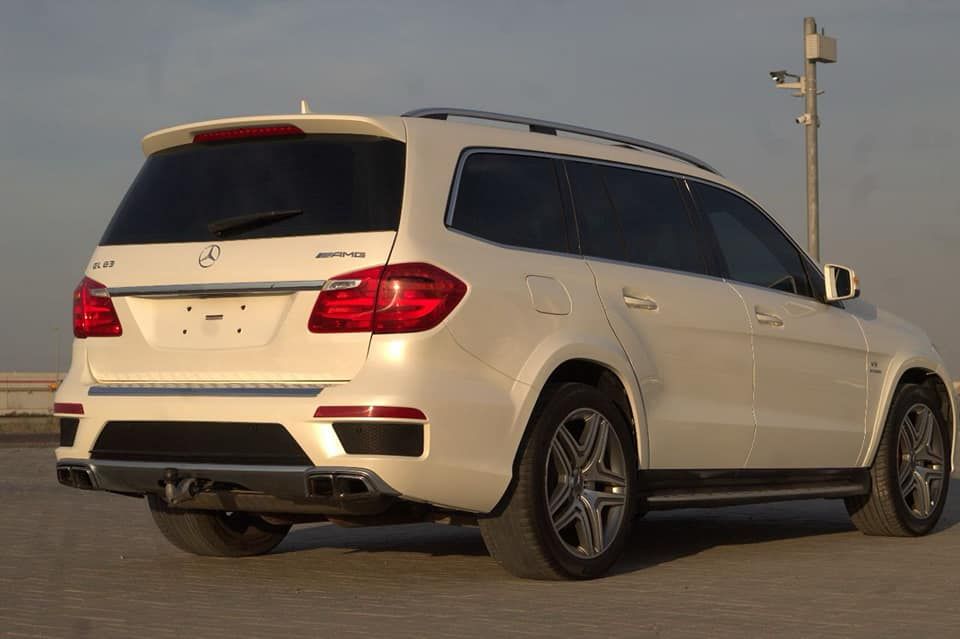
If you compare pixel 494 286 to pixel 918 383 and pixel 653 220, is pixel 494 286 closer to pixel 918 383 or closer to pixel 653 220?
pixel 653 220

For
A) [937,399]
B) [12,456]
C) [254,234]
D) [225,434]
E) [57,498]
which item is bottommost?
[12,456]

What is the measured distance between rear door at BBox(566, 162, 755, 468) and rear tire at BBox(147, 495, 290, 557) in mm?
2148

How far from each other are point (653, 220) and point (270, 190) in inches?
85.6

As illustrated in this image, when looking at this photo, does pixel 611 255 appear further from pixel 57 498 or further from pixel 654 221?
pixel 57 498

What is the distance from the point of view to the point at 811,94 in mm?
23734

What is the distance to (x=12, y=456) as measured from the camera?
21094 millimetres

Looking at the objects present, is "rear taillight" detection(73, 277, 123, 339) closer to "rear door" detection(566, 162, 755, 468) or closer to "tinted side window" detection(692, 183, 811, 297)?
"rear door" detection(566, 162, 755, 468)

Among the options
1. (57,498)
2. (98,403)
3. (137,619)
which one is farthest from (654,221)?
(57,498)

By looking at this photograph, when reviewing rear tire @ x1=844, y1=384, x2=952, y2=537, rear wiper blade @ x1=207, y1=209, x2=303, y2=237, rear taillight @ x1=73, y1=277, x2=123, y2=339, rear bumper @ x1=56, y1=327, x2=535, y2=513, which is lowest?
rear tire @ x1=844, y1=384, x2=952, y2=537

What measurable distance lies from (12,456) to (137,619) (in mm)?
15474

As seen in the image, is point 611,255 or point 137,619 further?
point 611,255

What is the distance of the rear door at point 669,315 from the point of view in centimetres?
789

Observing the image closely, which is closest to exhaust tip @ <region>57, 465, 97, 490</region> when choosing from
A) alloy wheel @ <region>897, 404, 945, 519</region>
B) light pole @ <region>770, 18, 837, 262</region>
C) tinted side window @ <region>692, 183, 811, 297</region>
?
tinted side window @ <region>692, 183, 811, 297</region>

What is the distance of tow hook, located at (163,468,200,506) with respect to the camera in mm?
6953
